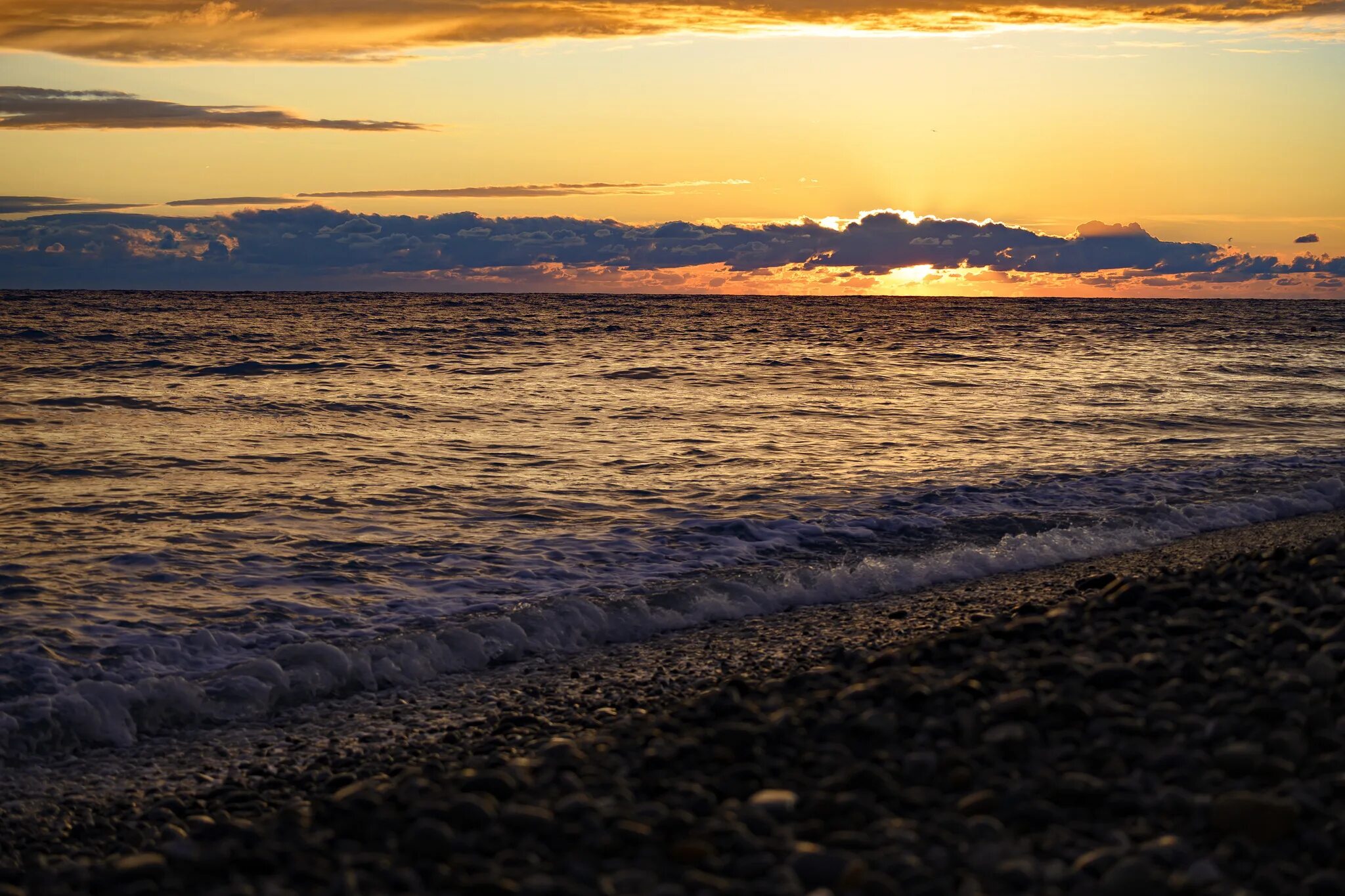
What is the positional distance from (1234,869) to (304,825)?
12.4ft

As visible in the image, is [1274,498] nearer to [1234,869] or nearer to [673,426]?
[673,426]

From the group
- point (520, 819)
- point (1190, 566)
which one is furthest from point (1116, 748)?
point (1190, 566)

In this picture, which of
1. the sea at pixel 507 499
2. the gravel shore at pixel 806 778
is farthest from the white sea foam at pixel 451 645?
the gravel shore at pixel 806 778

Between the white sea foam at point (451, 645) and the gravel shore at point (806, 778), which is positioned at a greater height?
the gravel shore at point (806, 778)

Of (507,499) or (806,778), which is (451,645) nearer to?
(806,778)

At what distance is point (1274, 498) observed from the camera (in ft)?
46.2

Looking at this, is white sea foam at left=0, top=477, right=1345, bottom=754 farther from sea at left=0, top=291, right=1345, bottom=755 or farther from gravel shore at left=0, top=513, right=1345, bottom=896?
gravel shore at left=0, top=513, right=1345, bottom=896

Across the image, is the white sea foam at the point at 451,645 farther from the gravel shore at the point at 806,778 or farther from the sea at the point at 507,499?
the gravel shore at the point at 806,778

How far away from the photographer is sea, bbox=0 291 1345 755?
8398mm

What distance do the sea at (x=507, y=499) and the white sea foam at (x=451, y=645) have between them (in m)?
0.03

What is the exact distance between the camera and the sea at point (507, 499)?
840 centimetres

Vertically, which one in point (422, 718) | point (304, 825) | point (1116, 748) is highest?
point (1116, 748)

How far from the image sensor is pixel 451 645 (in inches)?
332

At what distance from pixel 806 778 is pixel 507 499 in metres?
9.42
